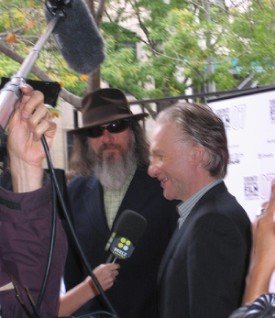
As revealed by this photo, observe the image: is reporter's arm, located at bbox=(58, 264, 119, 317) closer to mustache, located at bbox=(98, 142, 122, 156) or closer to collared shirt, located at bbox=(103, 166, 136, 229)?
collared shirt, located at bbox=(103, 166, 136, 229)

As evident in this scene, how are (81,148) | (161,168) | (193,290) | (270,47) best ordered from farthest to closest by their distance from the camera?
(270,47)
(81,148)
(161,168)
(193,290)

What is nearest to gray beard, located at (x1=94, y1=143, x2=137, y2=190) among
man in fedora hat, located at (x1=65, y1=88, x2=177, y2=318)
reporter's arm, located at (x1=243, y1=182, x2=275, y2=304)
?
man in fedora hat, located at (x1=65, y1=88, x2=177, y2=318)

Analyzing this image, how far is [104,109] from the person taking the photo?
3928mm

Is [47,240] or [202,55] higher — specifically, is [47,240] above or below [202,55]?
below

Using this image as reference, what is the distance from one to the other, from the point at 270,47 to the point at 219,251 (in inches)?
255

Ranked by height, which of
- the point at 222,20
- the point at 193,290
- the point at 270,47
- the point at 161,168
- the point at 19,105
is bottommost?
the point at 193,290

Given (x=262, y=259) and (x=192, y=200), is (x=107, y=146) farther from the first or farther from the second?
(x=262, y=259)

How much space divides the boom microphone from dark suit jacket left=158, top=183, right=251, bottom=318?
74cm

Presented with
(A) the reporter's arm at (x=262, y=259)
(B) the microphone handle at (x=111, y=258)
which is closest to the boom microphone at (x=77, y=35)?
(A) the reporter's arm at (x=262, y=259)

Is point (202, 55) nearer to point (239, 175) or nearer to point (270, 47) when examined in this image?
point (270, 47)

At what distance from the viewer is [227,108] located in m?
4.41

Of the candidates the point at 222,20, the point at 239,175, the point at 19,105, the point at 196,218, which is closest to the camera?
the point at 19,105

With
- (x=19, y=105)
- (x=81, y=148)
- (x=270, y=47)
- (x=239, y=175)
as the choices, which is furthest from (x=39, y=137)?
(x=270, y=47)

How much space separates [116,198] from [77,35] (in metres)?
1.95
